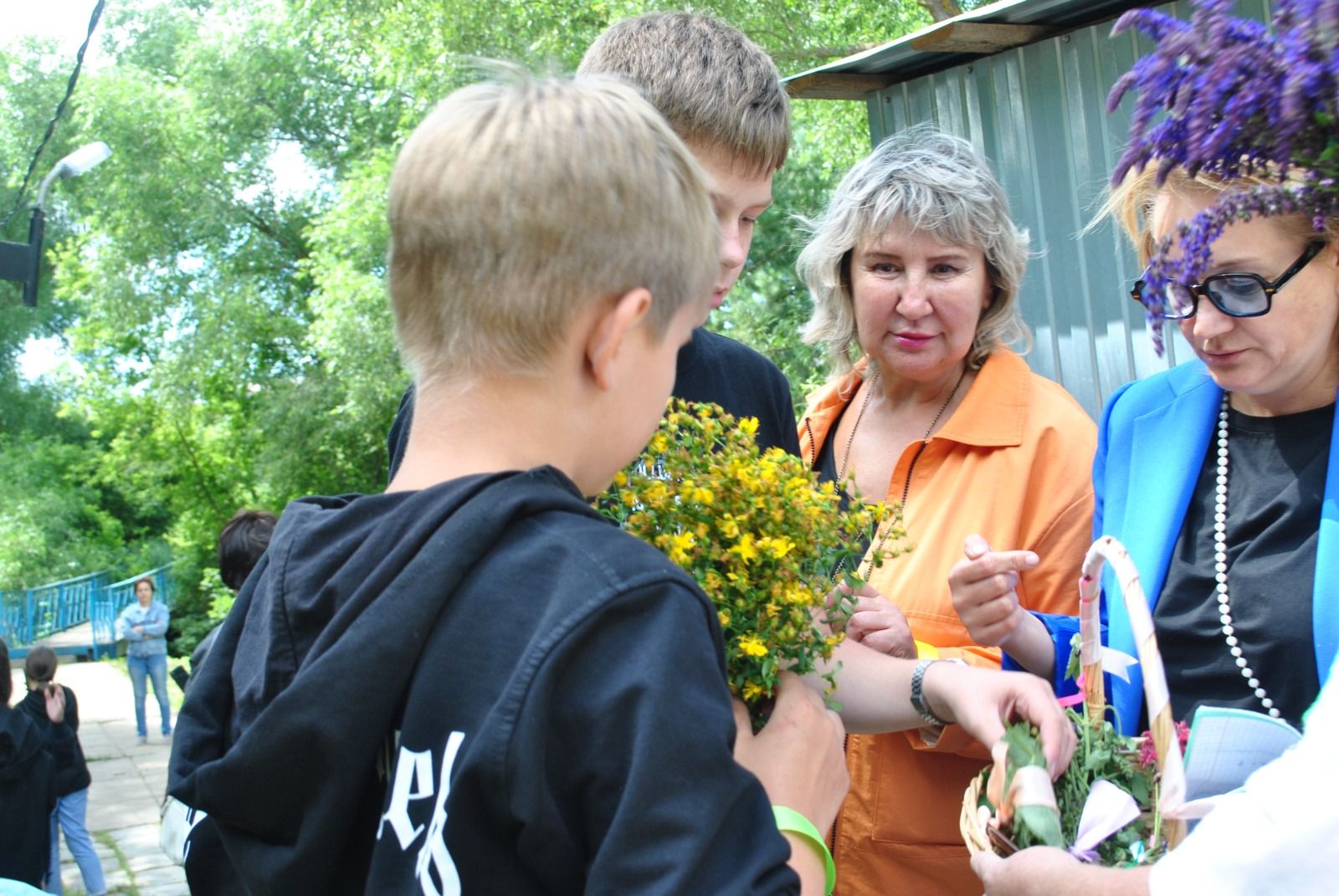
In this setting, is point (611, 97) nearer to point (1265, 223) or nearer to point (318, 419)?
point (1265, 223)

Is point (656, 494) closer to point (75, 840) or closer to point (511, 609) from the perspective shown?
point (511, 609)

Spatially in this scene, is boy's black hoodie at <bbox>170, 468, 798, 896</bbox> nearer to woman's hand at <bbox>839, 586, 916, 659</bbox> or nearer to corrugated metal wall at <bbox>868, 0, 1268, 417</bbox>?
woman's hand at <bbox>839, 586, 916, 659</bbox>

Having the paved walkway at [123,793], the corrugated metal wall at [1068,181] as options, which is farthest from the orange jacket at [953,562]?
the paved walkway at [123,793]

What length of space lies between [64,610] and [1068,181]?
78.2 feet

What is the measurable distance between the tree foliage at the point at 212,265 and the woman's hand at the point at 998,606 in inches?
432

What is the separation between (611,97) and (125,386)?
29.1 m

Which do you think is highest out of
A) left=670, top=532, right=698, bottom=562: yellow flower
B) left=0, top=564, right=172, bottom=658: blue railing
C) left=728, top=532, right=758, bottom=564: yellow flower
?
left=670, top=532, right=698, bottom=562: yellow flower

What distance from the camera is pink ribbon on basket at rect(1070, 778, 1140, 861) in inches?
62.6

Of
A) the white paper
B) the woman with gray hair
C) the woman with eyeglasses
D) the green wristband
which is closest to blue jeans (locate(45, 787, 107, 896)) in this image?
the woman with gray hair

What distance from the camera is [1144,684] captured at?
176 cm

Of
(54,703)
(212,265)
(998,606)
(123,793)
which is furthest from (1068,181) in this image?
(212,265)

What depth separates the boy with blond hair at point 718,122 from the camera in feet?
6.48

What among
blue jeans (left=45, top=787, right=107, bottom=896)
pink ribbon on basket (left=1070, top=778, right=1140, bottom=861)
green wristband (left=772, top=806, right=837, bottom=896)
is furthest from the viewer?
blue jeans (left=45, top=787, right=107, bottom=896)

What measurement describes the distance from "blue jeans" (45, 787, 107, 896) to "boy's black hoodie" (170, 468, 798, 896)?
5.84 m
